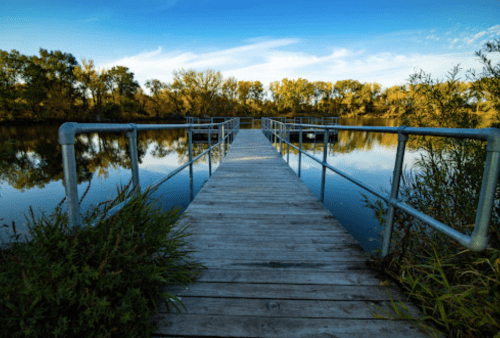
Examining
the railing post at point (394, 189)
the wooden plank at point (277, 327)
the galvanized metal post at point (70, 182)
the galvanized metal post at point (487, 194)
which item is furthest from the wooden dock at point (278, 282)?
the galvanized metal post at point (70, 182)

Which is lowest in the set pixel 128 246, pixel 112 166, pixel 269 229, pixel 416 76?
pixel 112 166

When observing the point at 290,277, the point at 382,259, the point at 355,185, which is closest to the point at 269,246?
the point at 290,277

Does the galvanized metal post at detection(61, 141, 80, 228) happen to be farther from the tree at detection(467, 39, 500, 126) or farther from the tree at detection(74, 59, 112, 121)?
the tree at detection(74, 59, 112, 121)

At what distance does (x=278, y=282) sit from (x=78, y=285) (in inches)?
41.3

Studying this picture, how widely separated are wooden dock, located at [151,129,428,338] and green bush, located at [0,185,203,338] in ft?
0.66

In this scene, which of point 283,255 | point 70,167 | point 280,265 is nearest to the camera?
point 70,167

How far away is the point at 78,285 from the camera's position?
103 centimetres

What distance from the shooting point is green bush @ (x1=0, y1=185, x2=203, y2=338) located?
0.89m

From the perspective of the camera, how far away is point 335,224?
242 centimetres

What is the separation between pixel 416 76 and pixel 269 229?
2397mm

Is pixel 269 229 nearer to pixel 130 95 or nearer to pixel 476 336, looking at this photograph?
pixel 476 336

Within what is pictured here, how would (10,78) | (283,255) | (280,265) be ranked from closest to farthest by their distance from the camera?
(280,265)
(283,255)
(10,78)

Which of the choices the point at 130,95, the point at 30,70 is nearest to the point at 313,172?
the point at 30,70

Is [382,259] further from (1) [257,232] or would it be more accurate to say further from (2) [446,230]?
(1) [257,232]
